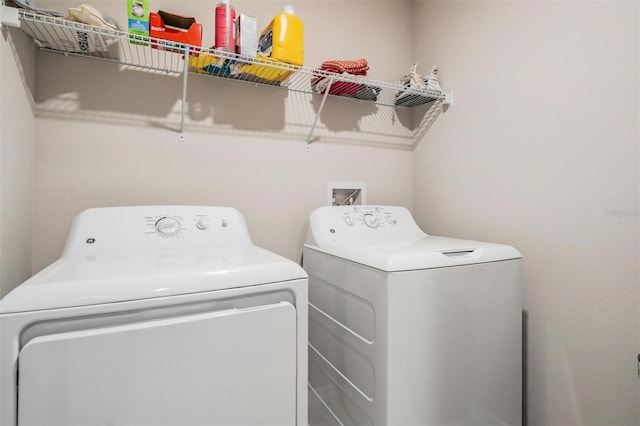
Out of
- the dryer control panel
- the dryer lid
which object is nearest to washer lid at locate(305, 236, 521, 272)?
the dryer lid

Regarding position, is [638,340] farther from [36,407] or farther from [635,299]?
[36,407]

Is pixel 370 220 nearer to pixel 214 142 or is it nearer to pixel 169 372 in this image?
pixel 214 142

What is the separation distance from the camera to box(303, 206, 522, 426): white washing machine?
1064mm

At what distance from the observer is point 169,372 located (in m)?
0.77

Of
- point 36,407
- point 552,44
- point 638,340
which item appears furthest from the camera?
point 552,44

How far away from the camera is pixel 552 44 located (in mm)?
1340

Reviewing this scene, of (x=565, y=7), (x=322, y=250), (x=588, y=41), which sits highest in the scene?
(x=565, y=7)

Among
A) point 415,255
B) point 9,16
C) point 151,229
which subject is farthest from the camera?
point 151,229

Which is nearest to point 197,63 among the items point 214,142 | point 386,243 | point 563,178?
point 214,142

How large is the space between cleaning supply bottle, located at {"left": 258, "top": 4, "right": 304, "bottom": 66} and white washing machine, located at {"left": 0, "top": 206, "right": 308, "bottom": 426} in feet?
2.98

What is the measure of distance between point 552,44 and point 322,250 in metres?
1.30

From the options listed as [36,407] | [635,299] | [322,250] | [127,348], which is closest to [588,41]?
[635,299]

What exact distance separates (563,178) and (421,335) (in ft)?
2.87

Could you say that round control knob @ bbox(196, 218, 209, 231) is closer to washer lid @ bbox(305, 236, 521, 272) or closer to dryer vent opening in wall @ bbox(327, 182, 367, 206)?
washer lid @ bbox(305, 236, 521, 272)
